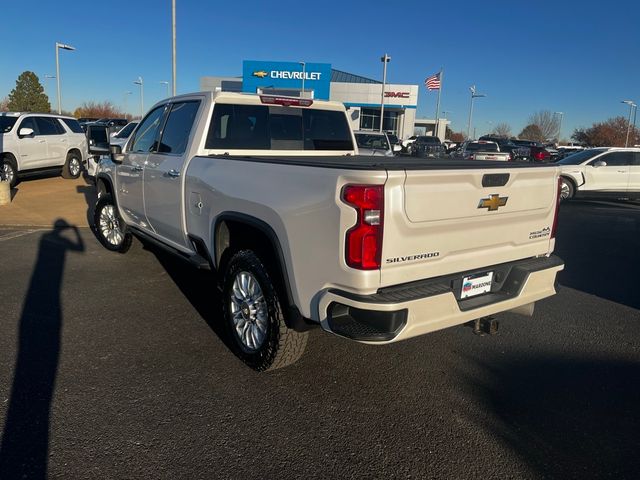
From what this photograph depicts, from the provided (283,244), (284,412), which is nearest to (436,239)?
(283,244)

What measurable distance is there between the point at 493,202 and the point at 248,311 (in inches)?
72.9

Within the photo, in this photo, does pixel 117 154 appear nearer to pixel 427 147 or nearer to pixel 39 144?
pixel 39 144

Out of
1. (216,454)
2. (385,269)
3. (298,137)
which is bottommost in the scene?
(216,454)

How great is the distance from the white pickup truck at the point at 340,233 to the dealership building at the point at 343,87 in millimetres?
38255

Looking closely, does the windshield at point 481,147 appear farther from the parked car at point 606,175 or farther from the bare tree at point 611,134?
the bare tree at point 611,134

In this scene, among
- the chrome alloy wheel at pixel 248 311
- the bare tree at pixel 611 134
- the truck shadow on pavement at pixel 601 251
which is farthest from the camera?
the bare tree at pixel 611 134

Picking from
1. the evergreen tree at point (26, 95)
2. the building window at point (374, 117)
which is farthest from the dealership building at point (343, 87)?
the evergreen tree at point (26, 95)

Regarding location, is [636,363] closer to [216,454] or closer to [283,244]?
[283,244]

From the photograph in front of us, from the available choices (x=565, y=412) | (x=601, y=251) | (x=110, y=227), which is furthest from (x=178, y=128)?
(x=601, y=251)

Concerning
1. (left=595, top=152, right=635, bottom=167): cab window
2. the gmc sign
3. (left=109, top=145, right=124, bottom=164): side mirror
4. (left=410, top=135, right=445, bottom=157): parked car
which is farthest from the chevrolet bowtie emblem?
the gmc sign

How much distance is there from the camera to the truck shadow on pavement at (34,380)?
2.63m

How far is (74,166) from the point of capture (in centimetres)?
1551

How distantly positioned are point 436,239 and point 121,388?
227 cm

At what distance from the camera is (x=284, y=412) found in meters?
3.17
